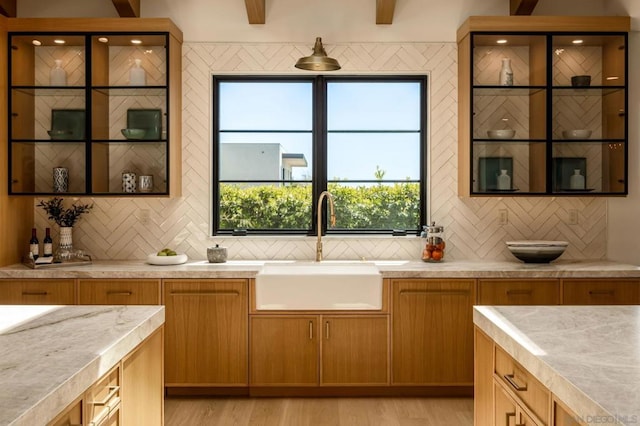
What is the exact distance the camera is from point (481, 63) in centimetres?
405

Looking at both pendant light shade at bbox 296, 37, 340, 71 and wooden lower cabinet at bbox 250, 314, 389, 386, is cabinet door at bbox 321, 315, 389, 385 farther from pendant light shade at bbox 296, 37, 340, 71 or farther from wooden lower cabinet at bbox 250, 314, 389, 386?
pendant light shade at bbox 296, 37, 340, 71

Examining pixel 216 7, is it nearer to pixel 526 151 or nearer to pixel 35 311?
pixel 526 151

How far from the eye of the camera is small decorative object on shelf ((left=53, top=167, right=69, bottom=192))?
3.98 m

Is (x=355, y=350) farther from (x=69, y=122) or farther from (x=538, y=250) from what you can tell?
(x=69, y=122)

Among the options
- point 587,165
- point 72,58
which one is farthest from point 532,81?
point 72,58

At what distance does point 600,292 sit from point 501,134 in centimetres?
133

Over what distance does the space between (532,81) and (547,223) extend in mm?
1150

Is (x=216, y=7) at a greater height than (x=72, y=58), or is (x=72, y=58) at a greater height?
(x=216, y=7)

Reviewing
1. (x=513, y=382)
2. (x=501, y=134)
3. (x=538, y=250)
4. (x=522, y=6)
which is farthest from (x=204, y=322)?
(x=522, y=6)

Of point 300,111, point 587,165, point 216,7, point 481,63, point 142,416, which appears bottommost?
point 142,416

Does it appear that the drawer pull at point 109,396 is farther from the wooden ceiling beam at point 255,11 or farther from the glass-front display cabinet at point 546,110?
the wooden ceiling beam at point 255,11

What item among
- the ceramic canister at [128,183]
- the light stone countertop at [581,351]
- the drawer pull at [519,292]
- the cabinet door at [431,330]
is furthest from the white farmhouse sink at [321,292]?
the light stone countertop at [581,351]

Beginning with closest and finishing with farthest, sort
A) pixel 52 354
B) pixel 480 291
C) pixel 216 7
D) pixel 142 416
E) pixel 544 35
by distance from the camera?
pixel 52 354, pixel 142 416, pixel 480 291, pixel 544 35, pixel 216 7

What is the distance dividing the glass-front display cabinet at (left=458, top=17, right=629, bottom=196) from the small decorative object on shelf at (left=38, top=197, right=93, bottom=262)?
3.05 m
